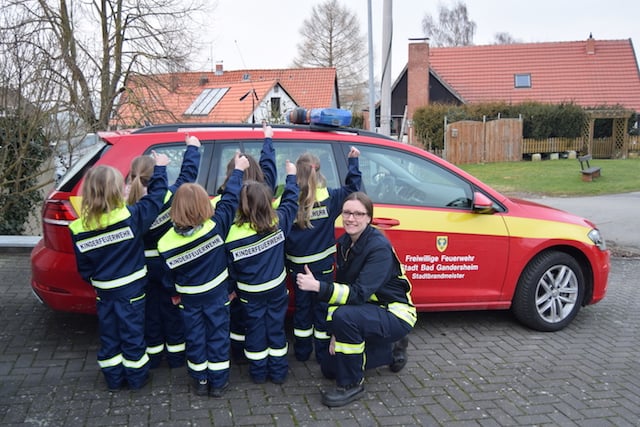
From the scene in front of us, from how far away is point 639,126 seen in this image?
32188 millimetres

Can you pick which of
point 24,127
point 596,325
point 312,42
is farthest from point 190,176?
point 312,42

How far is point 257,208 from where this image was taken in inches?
142

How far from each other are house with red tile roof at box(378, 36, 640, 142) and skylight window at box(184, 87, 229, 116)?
10.9m

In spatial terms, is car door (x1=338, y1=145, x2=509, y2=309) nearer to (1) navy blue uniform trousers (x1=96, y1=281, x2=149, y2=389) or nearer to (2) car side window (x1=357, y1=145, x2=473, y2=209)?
(2) car side window (x1=357, y1=145, x2=473, y2=209)

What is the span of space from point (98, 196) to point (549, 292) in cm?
376

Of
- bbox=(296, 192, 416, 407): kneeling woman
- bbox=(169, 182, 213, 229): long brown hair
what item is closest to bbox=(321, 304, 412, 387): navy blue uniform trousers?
bbox=(296, 192, 416, 407): kneeling woman

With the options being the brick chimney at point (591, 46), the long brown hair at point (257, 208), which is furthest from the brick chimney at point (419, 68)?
the long brown hair at point (257, 208)

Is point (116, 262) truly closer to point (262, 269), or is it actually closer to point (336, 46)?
point (262, 269)

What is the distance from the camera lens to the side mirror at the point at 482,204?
4727 millimetres

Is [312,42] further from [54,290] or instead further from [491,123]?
[54,290]

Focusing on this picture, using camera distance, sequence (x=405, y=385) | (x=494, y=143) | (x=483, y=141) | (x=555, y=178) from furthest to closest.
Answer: (x=494, y=143) < (x=483, y=141) < (x=555, y=178) < (x=405, y=385)

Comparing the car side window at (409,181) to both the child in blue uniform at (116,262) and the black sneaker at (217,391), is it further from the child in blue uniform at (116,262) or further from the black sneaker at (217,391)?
the black sneaker at (217,391)

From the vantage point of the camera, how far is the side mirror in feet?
15.5

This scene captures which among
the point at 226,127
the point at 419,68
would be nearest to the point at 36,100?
the point at 226,127
